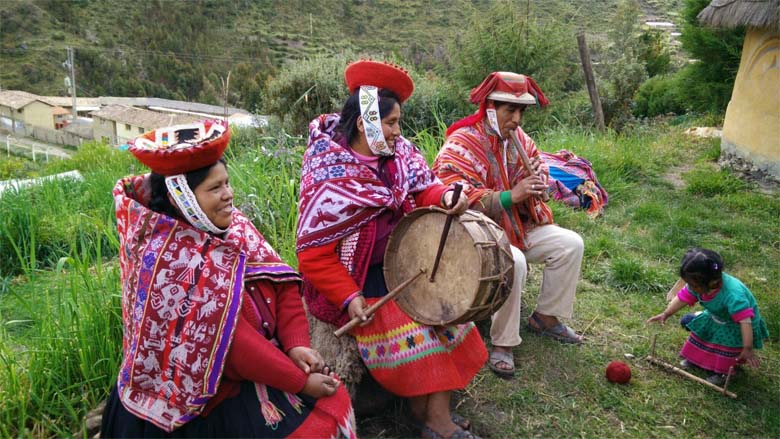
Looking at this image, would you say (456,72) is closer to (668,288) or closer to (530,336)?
(668,288)

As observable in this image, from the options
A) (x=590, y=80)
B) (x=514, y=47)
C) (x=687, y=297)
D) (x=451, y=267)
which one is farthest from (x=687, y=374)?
(x=514, y=47)

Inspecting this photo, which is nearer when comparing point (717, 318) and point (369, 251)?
point (369, 251)

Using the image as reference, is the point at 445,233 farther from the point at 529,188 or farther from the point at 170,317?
the point at 170,317

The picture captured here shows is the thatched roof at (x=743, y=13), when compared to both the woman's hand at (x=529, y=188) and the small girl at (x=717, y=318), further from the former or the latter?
the woman's hand at (x=529, y=188)

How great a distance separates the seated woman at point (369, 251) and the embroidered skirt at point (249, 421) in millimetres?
525

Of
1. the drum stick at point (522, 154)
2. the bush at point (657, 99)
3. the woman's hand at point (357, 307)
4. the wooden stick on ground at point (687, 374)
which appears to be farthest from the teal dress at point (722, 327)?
the bush at point (657, 99)

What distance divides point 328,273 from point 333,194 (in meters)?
0.36

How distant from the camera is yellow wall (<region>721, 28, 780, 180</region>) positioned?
692 cm

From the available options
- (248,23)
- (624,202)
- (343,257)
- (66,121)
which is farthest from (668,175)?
(66,121)

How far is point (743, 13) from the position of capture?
274 inches

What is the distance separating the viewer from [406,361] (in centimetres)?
272

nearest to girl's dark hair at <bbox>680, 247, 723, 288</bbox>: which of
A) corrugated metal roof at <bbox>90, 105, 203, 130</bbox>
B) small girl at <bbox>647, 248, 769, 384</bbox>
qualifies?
small girl at <bbox>647, 248, 769, 384</bbox>

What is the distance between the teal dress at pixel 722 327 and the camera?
3.25 m

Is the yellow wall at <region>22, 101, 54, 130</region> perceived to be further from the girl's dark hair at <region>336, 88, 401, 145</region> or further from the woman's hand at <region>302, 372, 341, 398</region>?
the woman's hand at <region>302, 372, 341, 398</region>
